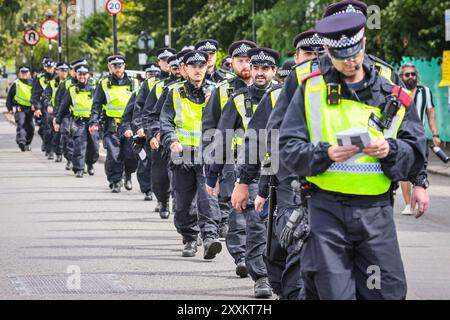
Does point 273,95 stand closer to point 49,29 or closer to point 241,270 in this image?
point 241,270

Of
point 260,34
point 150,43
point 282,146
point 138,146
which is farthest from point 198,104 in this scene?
point 150,43

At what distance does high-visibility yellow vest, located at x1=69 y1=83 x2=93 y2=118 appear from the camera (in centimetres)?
2325

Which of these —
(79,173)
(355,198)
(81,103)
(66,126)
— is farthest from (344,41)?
(66,126)

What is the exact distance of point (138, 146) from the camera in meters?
17.0

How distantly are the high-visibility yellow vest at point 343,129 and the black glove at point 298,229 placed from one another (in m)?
0.23

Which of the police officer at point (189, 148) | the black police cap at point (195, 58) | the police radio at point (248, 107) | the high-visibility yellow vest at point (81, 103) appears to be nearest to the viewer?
the police radio at point (248, 107)

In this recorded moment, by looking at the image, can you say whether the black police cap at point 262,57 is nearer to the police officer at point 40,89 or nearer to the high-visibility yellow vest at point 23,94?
the police officer at point 40,89

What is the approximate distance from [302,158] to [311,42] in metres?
2.47

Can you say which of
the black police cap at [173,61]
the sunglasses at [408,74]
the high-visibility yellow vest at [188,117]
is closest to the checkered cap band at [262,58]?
the high-visibility yellow vest at [188,117]

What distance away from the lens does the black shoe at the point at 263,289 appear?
380 inches

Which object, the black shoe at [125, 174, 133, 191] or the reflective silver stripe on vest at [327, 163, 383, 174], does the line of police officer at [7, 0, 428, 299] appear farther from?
the black shoe at [125, 174, 133, 191]

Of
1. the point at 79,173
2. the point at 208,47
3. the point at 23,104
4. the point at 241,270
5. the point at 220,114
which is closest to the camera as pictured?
the point at 241,270

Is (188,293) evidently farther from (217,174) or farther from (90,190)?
(90,190)

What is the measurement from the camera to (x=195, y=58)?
1258cm
